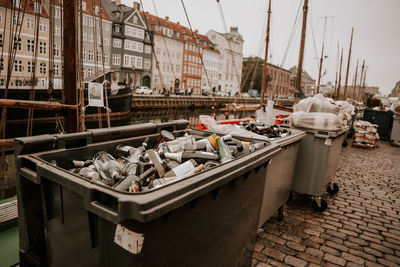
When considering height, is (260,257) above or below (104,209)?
below

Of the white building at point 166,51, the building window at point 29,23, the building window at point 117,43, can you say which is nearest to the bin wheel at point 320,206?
the building window at point 29,23

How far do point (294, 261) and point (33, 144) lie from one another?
112 inches

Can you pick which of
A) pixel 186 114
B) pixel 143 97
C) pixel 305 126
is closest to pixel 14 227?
pixel 305 126

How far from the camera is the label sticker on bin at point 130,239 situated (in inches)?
38.5

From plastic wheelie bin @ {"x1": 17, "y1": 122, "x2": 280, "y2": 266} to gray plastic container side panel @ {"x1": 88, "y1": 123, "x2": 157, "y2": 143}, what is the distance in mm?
55

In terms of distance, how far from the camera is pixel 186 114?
29438mm

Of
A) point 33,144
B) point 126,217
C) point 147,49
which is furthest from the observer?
point 147,49

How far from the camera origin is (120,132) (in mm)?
2041

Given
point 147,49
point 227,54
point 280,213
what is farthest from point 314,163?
point 227,54

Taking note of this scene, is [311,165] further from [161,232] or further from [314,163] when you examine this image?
[161,232]

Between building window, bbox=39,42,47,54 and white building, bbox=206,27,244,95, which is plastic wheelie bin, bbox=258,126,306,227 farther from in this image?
white building, bbox=206,27,244,95

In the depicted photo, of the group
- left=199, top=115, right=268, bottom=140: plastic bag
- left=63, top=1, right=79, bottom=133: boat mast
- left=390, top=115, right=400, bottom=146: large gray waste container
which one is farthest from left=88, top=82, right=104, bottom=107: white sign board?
left=390, top=115, right=400, bottom=146: large gray waste container

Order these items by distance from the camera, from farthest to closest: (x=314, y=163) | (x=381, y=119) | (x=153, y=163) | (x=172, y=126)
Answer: (x=381, y=119), (x=314, y=163), (x=172, y=126), (x=153, y=163)

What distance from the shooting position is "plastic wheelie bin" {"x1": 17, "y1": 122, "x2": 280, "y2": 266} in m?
0.98
